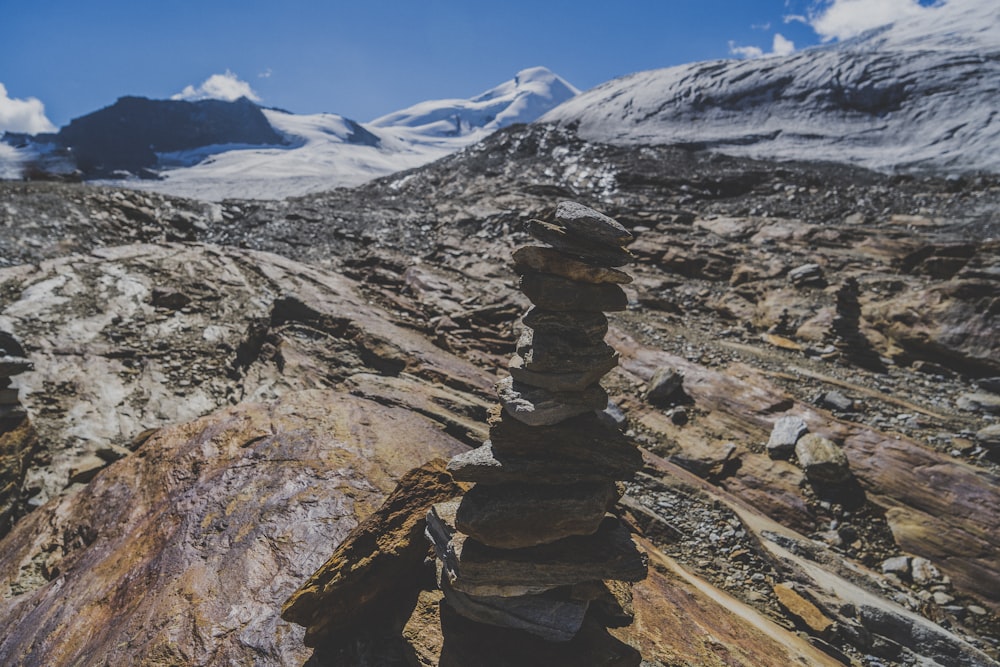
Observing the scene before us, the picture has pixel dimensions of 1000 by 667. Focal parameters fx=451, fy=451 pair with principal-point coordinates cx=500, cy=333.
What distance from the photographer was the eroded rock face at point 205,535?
523cm

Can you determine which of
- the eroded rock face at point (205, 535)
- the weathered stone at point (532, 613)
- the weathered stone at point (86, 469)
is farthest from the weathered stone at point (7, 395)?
the weathered stone at point (532, 613)

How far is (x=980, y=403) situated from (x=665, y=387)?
8810 millimetres

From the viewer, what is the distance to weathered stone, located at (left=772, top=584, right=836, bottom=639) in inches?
295

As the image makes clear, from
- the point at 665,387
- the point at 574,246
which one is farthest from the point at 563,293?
the point at 665,387

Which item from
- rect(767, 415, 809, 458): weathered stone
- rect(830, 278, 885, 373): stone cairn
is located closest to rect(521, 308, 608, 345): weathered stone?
rect(767, 415, 809, 458): weathered stone

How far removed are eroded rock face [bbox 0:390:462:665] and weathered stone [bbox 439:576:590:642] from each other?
1914 mm

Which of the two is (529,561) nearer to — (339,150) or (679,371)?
(679,371)

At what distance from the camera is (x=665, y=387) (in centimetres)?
1387

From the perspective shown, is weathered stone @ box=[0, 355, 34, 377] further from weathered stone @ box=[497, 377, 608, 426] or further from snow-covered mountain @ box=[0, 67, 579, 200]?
snow-covered mountain @ box=[0, 67, 579, 200]

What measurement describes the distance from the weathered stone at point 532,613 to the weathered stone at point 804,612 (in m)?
5.15

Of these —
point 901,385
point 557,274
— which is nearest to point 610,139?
point 901,385

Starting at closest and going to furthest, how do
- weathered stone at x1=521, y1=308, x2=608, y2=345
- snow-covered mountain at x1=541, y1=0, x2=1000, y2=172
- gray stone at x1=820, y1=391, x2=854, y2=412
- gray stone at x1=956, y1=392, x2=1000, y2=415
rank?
weathered stone at x1=521, y1=308, x2=608, y2=345
gray stone at x1=820, y1=391, x2=854, y2=412
gray stone at x1=956, y1=392, x2=1000, y2=415
snow-covered mountain at x1=541, y1=0, x2=1000, y2=172

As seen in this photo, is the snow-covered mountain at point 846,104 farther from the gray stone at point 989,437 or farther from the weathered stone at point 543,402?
the weathered stone at point 543,402

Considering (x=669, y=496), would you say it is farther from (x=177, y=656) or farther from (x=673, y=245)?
(x=673, y=245)
